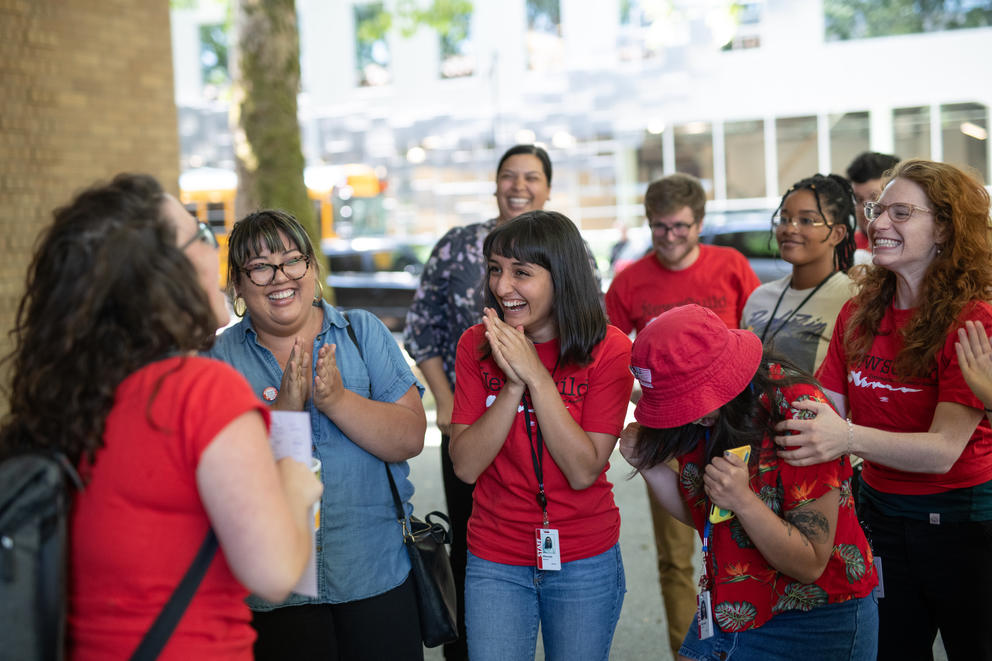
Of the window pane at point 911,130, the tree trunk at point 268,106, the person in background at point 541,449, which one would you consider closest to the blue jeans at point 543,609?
the person in background at point 541,449

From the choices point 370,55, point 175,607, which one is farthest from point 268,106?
point 370,55

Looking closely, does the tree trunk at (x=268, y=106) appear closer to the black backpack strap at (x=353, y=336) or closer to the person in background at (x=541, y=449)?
the black backpack strap at (x=353, y=336)

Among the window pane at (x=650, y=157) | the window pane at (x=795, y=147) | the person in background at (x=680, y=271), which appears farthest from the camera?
the window pane at (x=650, y=157)

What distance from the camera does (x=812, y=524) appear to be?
2.23 m

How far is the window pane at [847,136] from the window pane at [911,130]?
2.29ft

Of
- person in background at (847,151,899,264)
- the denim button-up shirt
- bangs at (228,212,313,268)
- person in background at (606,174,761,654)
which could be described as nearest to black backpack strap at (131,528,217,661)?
the denim button-up shirt

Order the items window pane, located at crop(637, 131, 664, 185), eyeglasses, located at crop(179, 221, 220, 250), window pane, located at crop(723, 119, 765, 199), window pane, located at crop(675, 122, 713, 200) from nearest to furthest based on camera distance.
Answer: eyeglasses, located at crop(179, 221, 220, 250) → window pane, located at crop(723, 119, 765, 199) → window pane, located at crop(675, 122, 713, 200) → window pane, located at crop(637, 131, 664, 185)

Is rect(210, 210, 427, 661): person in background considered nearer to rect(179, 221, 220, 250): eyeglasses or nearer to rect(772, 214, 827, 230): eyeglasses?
rect(179, 221, 220, 250): eyeglasses

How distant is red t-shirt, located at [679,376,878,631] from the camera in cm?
228

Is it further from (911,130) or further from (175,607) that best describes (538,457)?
(911,130)

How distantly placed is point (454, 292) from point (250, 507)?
8.78 feet

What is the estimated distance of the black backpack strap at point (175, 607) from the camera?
1.61 metres

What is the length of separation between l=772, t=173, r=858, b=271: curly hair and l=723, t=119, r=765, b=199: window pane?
1975 centimetres

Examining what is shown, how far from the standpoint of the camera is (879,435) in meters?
2.54
